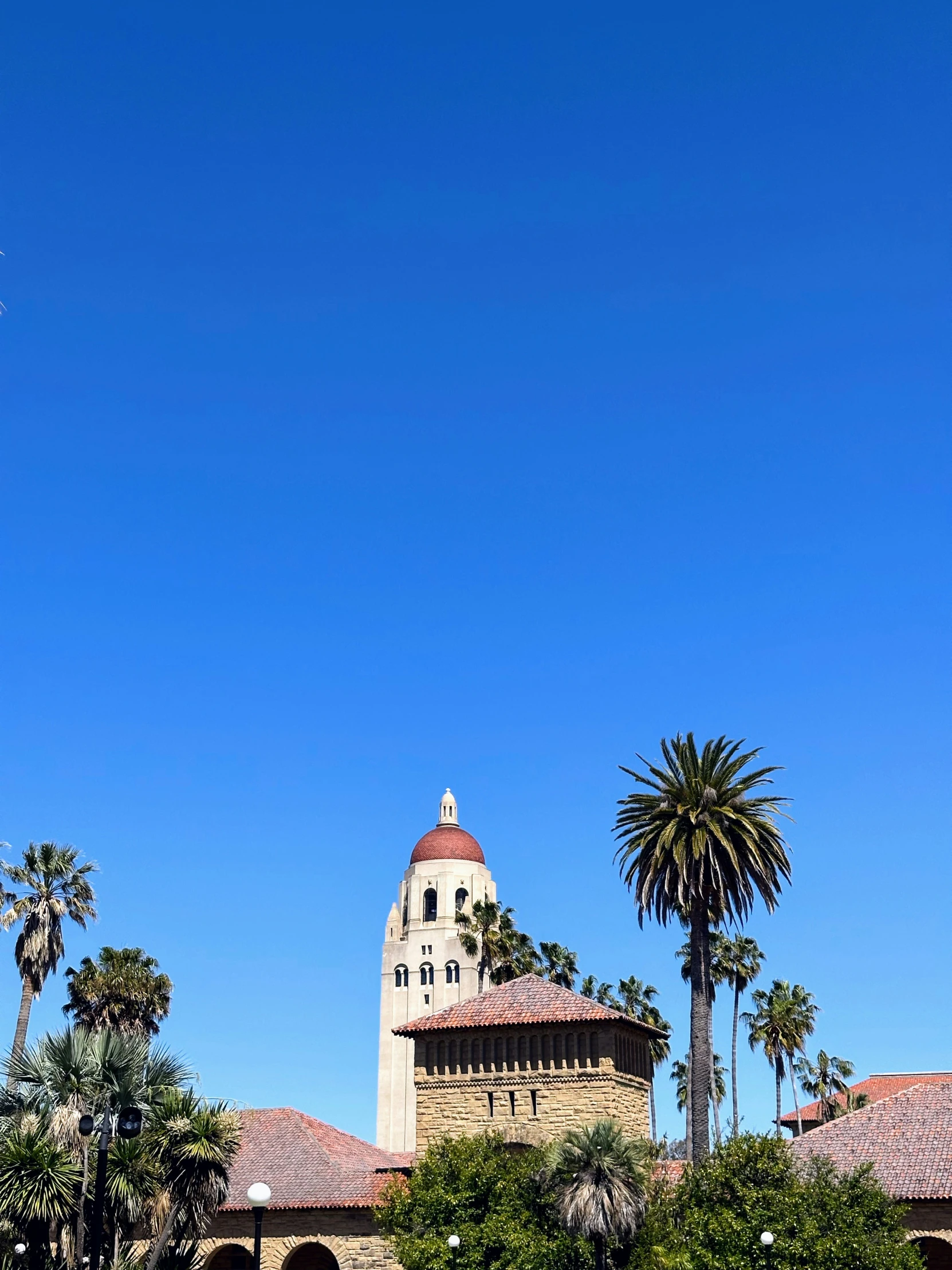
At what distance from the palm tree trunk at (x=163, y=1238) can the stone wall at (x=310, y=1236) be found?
11.9 m

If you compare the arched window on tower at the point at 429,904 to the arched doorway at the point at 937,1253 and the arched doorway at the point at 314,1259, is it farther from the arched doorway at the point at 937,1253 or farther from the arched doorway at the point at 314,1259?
the arched doorway at the point at 937,1253

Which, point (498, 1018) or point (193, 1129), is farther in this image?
point (498, 1018)

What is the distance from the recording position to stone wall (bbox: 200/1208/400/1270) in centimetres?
4256

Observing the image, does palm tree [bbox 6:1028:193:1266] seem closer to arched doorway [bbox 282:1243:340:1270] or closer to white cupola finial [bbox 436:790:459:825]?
arched doorway [bbox 282:1243:340:1270]

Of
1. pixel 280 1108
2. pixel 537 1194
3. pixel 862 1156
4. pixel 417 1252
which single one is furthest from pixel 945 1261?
pixel 280 1108

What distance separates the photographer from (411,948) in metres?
109

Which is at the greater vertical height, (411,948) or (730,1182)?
(411,948)

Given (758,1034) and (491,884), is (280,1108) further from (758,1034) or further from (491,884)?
(491,884)

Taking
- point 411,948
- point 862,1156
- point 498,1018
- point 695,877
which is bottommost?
point 862,1156

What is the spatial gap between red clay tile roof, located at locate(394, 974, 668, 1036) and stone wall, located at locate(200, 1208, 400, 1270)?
19.5 ft

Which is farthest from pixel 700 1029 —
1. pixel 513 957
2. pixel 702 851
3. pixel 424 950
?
pixel 424 950

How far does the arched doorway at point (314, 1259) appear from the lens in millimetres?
46094

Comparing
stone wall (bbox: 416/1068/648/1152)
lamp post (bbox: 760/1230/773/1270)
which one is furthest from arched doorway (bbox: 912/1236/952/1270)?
lamp post (bbox: 760/1230/773/1270)

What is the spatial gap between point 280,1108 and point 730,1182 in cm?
2089
